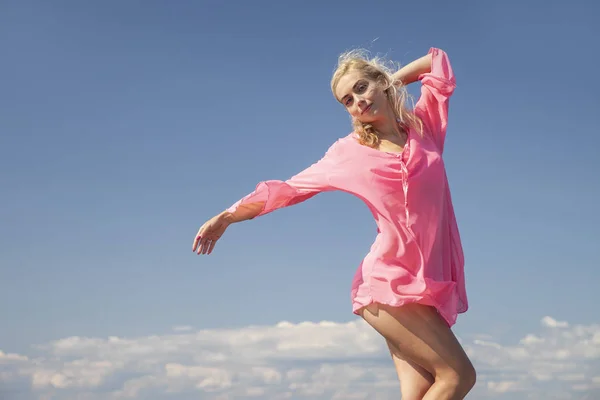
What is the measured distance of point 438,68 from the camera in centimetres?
511

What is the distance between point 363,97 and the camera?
4805mm

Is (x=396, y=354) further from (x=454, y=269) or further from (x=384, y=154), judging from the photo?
(x=384, y=154)

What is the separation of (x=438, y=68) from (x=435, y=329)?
176cm

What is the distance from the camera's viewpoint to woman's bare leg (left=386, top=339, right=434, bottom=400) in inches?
182

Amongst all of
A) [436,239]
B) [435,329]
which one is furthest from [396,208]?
[435,329]

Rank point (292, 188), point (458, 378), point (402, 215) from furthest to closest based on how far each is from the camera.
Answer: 1. point (292, 188)
2. point (402, 215)
3. point (458, 378)

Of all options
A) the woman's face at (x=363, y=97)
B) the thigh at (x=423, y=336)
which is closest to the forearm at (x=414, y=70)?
the woman's face at (x=363, y=97)

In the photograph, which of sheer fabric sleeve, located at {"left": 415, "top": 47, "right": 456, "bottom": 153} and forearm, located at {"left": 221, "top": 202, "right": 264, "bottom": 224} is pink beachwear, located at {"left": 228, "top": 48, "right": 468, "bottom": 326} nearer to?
forearm, located at {"left": 221, "top": 202, "right": 264, "bottom": 224}

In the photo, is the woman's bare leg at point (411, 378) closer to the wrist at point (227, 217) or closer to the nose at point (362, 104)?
the wrist at point (227, 217)

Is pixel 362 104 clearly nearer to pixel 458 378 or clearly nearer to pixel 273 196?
pixel 273 196

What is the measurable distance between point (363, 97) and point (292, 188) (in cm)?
73

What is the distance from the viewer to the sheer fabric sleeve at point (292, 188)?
15.8 ft

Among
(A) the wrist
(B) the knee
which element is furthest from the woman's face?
(B) the knee

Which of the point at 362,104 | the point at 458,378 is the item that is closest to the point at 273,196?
the point at 362,104
